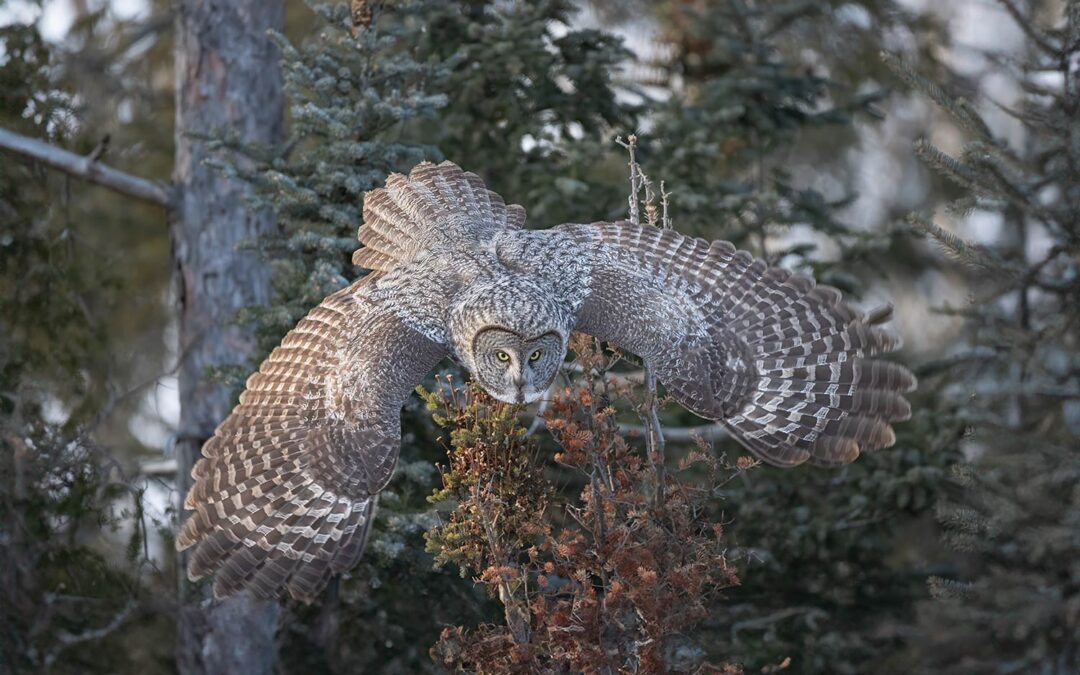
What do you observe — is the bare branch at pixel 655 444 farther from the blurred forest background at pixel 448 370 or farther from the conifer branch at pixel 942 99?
the conifer branch at pixel 942 99

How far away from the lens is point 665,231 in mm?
8906

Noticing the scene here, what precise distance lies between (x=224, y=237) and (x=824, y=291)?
197 inches

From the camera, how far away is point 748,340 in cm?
886

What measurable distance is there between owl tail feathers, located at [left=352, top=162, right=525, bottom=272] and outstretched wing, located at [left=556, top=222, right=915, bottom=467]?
0.54 metres

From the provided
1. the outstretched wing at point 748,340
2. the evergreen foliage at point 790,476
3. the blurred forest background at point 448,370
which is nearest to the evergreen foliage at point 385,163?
the blurred forest background at point 448,370

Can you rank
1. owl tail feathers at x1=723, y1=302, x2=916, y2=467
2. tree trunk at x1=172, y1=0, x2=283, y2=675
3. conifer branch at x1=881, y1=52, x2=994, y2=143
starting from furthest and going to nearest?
1. tree trunk at x1=172, y1=0, x2=283, y2=675
2. conifer branch at x1=881, y1=52, x2=994, y2=143
3. owl tail feathers at x1=723, y1=302, x2=916, y2=467

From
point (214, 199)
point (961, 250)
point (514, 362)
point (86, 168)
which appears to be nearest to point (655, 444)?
point (514, 362)

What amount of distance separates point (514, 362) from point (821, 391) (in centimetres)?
174

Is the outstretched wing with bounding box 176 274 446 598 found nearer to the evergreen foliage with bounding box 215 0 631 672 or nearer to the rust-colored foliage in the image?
the rust-colored foliage

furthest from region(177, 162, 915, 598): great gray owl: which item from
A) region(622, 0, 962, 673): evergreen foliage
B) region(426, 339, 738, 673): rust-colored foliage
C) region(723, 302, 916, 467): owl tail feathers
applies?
region(622, 0, 962, 673): evergreen foliage

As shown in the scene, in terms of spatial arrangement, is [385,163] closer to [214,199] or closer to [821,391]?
[214,199]

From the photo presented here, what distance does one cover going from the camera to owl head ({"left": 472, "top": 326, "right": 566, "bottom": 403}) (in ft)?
26.7

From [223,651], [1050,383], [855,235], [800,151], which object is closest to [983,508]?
[1050,383]

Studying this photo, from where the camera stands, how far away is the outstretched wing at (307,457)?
324 inches
